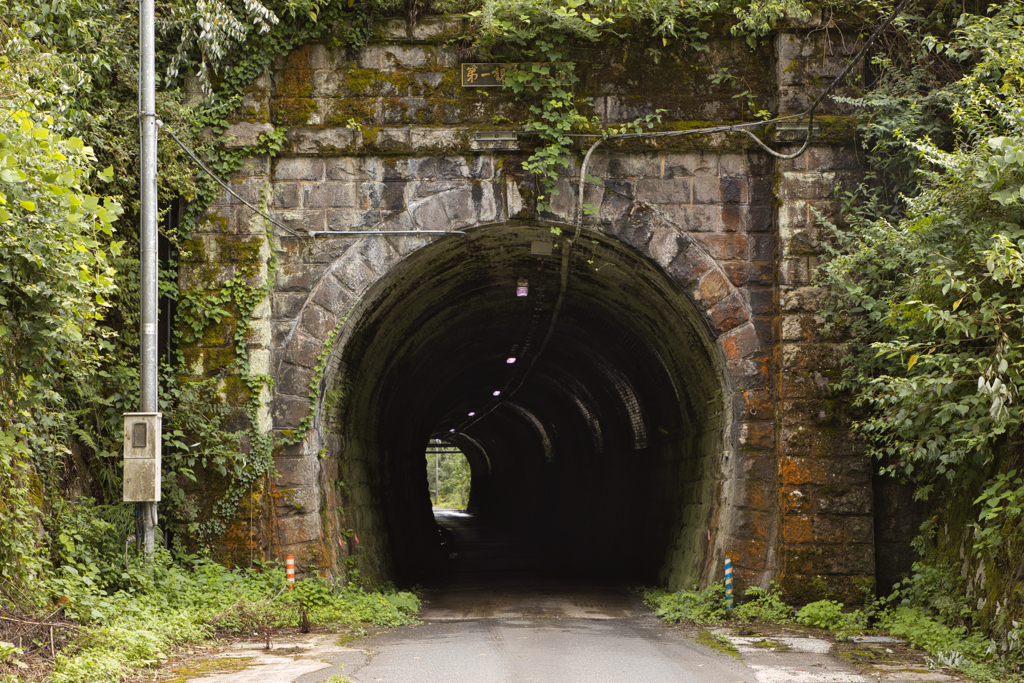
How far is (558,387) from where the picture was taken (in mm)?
19891

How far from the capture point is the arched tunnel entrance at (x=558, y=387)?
10.4 m

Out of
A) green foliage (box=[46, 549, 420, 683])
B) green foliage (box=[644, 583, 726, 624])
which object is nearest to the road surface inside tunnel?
green foliage (box=[644, 583, 726, 624])

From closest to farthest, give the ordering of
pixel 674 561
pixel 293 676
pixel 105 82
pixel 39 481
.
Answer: pixel 293 676 → pixel 39 481 → pixel 105 82 → pixel 674 561

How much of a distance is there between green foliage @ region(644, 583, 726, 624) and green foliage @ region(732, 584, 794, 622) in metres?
0.26

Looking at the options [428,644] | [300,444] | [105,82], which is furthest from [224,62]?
[428,644]

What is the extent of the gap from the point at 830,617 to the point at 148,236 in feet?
23.6

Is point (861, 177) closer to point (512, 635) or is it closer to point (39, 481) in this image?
point (512, 635)

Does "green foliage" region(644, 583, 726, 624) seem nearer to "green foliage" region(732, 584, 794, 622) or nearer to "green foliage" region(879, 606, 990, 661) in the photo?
"green foliage" region(732, 584, 794, 622)

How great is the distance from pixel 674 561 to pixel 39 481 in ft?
26.2

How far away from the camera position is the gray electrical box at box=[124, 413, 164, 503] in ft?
25.3

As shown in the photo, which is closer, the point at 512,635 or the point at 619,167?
the point at 512,635

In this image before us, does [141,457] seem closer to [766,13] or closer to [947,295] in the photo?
[947,295]

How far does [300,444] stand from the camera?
9.23 meters

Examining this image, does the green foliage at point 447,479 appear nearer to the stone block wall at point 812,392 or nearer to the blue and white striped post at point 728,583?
the blue and white striped post at point 728,583
